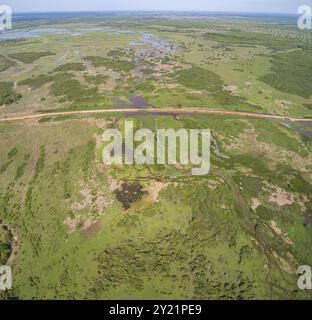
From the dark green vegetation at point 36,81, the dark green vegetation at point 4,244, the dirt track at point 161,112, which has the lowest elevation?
the dark green vegetation at point 4,244

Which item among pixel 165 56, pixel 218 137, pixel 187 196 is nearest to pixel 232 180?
pixel 187 196

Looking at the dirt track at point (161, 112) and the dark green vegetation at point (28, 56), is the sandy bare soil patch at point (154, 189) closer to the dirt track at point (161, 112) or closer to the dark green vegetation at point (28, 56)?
the dirt track at point (161, 112)

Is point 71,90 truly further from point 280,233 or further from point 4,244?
point 280,233

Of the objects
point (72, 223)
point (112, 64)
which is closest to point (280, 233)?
point (72, 223)

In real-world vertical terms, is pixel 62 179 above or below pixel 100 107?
below

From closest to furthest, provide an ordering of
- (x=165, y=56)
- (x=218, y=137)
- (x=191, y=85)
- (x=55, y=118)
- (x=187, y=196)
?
(x=187, y=196) < (x=218, y=137) < (x=55, y=118) < (x=191, y=85) < (x=165, y=56)

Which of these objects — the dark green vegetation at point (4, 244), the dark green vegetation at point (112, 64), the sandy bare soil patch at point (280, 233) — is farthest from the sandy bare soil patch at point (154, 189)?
the dark green vegetation at point (112, 64)
